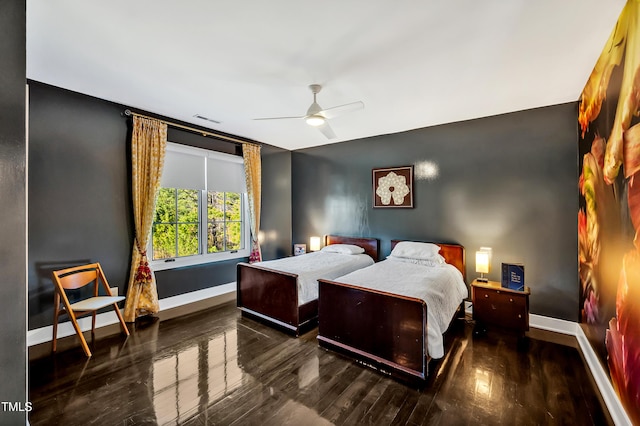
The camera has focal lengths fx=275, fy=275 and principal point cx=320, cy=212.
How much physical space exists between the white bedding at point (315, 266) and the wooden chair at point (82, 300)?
64.8 inches

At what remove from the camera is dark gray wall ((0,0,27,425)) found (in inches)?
48.1

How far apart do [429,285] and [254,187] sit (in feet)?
10.8

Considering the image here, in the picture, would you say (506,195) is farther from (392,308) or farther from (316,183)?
(316,183)

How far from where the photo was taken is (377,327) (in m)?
2.39

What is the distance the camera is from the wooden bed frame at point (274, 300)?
120 inches

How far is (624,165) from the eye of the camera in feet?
5.49

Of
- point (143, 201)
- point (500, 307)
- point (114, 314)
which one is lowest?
point (114, 314)

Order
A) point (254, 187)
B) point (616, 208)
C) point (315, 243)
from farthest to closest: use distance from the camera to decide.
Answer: point (315, 243)
point (254, 187)
point (616, 208)

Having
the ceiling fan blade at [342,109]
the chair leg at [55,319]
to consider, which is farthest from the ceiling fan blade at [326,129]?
the chair leg at [55,319]

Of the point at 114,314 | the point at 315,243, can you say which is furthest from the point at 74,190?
the point at 315,243

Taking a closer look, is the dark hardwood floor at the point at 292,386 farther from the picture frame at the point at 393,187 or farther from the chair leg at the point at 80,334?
the picture frame at the point at 393,187

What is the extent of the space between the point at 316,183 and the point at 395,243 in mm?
1854

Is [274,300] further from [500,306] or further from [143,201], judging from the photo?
[500,306]

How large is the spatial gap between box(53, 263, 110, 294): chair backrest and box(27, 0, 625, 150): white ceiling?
6.16 ft
